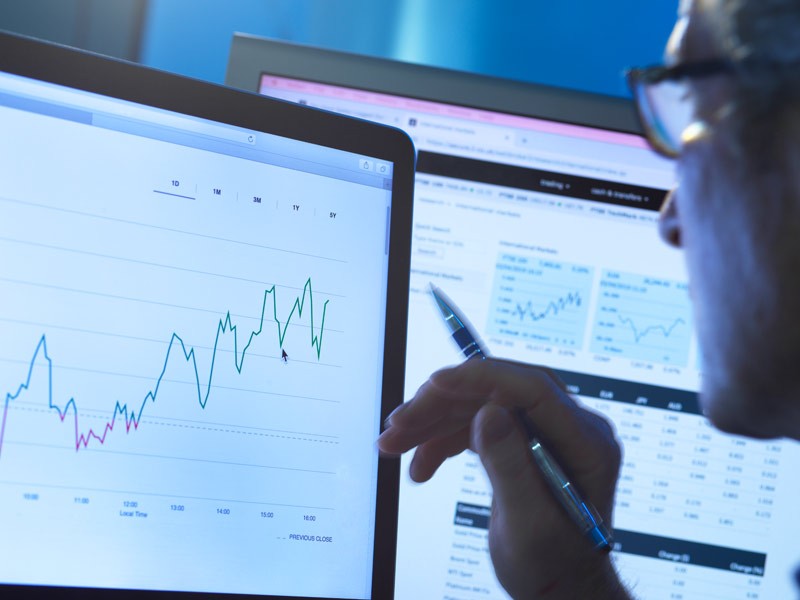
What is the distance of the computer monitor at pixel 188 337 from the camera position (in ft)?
1.61

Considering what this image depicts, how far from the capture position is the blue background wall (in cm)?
112

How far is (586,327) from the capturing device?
2.51 ft

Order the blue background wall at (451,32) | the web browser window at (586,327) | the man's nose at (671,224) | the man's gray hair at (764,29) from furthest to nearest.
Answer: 1. the blue background wall at (451,32)
2. the web browser window at (586,327)
3. the man's nose at (671,224)
4. the man's gray hair at (764,29)

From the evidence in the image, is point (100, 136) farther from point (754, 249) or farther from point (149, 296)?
point (754, 249)

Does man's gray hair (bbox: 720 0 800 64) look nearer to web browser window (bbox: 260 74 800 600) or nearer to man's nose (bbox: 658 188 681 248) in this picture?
man's nose (bbox: 658 188 681 248)

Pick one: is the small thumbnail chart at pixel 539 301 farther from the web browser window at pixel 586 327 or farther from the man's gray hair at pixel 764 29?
the man's gray hair at pixel 764 29

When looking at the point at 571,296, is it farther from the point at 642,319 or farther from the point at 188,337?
the point at 188,337

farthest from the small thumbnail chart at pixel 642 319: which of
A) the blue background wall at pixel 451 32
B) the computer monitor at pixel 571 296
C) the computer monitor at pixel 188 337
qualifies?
the blue background wall at pixel 451 32

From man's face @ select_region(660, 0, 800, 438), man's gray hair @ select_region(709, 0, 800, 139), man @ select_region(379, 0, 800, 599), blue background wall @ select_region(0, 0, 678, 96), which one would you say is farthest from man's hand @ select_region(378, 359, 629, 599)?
blue background wall @ select_region(0, 0, 678, 96)

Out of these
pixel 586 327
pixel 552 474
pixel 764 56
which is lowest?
pixel 552 474

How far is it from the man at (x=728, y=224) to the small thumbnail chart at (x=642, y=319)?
0.15 meters

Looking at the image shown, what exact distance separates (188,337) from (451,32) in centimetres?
87

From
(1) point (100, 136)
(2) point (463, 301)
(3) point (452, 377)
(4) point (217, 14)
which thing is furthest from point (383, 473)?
(4) point (217, 14)

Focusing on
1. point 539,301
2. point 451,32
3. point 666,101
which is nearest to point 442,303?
point 539,301
